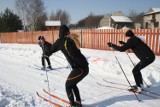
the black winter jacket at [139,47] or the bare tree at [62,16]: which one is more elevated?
the bare tree at [62,16]

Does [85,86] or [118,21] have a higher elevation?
[118,21]

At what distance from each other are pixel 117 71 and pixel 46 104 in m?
4.24

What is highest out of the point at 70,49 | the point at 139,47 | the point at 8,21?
the point at 8,21

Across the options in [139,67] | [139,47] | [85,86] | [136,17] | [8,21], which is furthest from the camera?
[136,17]

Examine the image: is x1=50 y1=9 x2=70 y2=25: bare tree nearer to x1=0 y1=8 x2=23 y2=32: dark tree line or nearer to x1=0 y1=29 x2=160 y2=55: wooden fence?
x1=0 y1=8 x2=23 y2=32: dark tree line

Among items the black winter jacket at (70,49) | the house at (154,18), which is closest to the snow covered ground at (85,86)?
the black winter jacket at (70,49)

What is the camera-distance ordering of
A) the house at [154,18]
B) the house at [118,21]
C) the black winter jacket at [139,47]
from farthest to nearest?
the house at [118,21] < the house at [154,18] < the black winter jacket at [139,47]

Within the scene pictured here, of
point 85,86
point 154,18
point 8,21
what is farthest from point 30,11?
point 85,86

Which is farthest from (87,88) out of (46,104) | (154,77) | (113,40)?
(113,40)

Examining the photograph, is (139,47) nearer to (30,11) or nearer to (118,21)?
(30,11)

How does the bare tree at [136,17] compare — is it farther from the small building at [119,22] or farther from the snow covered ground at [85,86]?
the snow covered ground at [85,86]

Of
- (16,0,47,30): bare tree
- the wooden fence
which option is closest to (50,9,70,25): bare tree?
(16,0,47,30): bare tree

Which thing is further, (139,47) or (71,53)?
(139,47)

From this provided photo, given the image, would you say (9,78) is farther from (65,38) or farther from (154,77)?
(154,77)
